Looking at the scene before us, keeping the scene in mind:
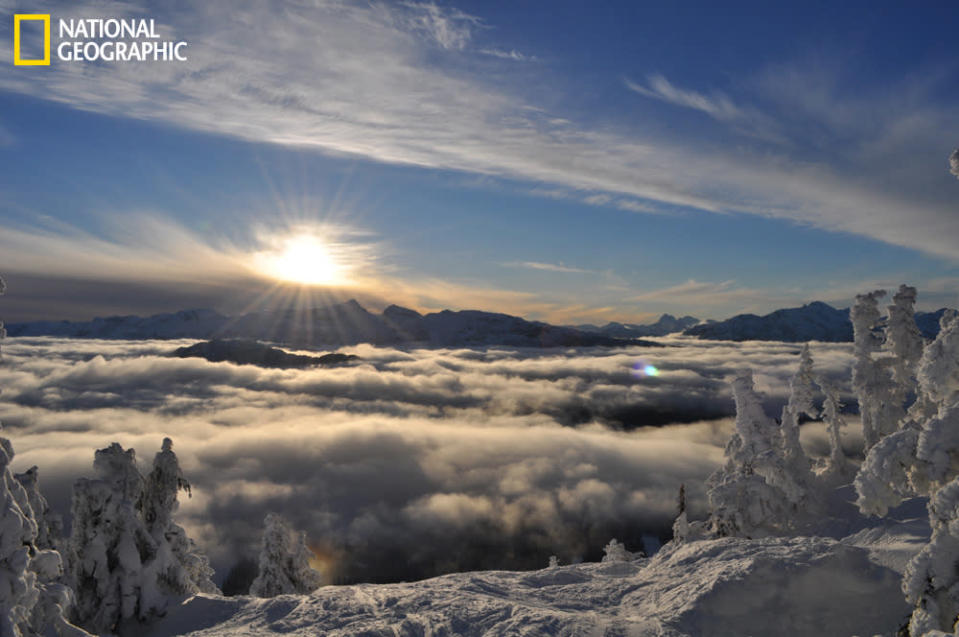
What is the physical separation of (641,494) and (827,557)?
14111 centimetres

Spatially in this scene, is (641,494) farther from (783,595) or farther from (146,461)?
(146,461)

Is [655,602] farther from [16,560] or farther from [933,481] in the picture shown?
[16,560]

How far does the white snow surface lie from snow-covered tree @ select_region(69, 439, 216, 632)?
1.47 metres

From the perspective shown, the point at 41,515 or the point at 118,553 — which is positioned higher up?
the point at 41,515

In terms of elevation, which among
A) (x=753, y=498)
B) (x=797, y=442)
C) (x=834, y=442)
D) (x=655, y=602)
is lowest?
(x=655, y=602)

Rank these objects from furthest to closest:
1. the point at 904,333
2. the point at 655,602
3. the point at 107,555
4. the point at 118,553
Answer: the point at 904,333
the point at 118,553
the point at 107,555
the point at 655,602

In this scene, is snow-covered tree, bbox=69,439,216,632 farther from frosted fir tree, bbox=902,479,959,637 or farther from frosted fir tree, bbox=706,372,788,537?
frosted fir tree, bbox=706,372,788,537

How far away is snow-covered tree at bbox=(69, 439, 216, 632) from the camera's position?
20.1 m

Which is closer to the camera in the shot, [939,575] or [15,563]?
[939,575]

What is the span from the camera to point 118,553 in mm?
20828

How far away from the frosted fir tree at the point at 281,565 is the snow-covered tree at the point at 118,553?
7171 mm

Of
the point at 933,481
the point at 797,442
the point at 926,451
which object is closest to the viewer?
the point at 926,451

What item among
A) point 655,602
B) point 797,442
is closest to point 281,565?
point 655,602

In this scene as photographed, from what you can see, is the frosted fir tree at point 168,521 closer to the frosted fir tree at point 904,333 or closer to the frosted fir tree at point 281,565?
the frosted fir tree at point 281,565
